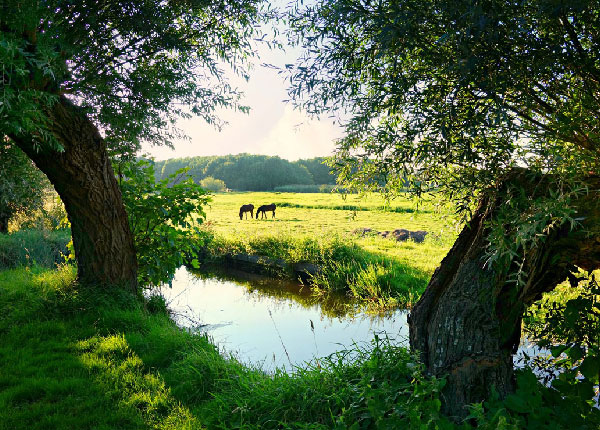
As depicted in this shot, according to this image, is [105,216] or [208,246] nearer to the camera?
[105,216]

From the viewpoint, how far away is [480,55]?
2539 mm

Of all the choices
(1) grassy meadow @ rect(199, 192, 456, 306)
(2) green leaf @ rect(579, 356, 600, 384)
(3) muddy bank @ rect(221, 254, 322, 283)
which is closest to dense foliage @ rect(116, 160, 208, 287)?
(1) grassy meadow @ rect(199, 192, 456, 306)

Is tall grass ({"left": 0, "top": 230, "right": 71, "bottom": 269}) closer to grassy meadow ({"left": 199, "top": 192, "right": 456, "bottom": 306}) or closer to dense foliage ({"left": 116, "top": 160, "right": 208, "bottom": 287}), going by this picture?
dense foliage ({"left": 116, "top": 160, "right": 208, "bottom": 287})

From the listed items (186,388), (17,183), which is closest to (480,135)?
(186,388)

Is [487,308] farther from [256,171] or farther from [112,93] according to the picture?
[256,171]

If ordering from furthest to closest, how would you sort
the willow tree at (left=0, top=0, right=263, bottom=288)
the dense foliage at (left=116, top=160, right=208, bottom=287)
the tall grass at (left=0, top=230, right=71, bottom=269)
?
1. the tall grass at (left=0, top=230, right=71, bottom=269)
2. the dense foliage at (left=116, top=160, right=208, bottom=287)
3. the willow tree at (left=0, top=0, right=263, bottom=288)

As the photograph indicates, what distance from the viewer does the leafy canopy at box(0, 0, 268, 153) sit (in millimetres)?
4609

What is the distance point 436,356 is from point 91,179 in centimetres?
516

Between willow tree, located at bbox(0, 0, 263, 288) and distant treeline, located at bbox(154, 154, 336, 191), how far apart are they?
61557mm

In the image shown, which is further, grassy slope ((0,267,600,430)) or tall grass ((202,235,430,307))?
tall grass ((202,235,430,307))

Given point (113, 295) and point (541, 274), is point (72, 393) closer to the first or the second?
point (113, 295)

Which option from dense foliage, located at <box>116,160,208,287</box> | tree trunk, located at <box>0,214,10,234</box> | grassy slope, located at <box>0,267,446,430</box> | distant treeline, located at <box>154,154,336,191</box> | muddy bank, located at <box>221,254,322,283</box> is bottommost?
muddy bank, located at <box>221,254,322,283</box>

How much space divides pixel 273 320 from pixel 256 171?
69.7 m

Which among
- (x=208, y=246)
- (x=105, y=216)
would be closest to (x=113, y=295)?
(x=105, y=216)
